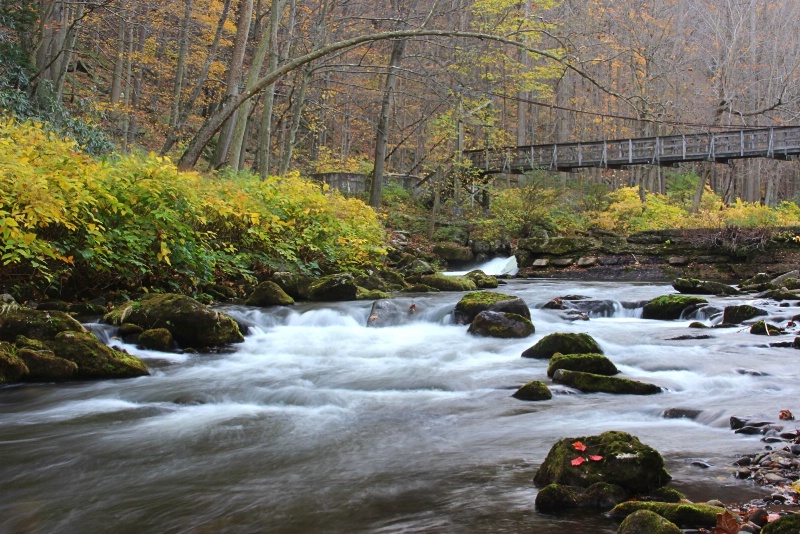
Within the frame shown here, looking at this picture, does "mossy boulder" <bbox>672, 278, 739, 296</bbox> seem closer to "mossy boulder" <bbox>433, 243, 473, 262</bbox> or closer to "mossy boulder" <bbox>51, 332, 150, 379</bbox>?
"mossy boulder" <bbox>433, 243, 473, 262</bbox>

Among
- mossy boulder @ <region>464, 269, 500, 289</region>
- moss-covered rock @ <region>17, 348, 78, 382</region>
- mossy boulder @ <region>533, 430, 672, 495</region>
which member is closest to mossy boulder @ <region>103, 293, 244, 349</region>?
moss-covered rock @ <region>17, 348, 78, 382</region>

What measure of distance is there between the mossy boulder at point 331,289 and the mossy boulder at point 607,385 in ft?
21.9

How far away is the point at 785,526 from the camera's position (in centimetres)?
270

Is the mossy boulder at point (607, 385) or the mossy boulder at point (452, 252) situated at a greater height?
the mossy boulder at point (452, 252)

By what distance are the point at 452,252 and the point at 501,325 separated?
508 inches

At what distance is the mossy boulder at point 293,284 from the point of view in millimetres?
12629

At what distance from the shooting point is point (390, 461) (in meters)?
4.77

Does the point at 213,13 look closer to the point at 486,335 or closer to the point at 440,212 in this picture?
the point at 440,212

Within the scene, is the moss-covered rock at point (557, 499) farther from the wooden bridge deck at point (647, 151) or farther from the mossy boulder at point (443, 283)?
the wooden bridge deck at point (647, 151)

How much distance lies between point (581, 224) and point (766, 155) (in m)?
8.02

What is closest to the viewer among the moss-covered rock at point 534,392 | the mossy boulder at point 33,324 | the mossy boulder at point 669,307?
the moss-covered rock at point 534,392

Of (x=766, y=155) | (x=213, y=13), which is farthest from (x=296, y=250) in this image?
(x=766, y=155)

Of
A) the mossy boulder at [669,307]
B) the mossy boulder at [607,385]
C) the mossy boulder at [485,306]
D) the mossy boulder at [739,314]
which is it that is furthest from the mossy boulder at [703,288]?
the mossy boulder at [607,385]

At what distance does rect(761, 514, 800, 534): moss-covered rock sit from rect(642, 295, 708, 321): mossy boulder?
32.1 feet
